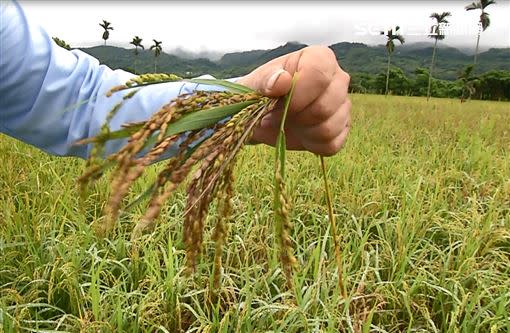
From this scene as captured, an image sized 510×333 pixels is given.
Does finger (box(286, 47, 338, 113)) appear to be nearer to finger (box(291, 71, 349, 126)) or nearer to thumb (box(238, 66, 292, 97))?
finger (box(291, 71, 349, 126))

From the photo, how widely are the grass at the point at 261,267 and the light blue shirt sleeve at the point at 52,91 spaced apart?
0.74 ft

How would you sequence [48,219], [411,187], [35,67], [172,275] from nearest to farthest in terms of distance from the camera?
[35,67] < [172,275] < [48,219] < [411,187]

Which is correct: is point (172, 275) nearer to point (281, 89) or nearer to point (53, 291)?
point (53, 291)

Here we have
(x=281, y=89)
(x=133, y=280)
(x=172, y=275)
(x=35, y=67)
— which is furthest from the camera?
(x=133, y=280)

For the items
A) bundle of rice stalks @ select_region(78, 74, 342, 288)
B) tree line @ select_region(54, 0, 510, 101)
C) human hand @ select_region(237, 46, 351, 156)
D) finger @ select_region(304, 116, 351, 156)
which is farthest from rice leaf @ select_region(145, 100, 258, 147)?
tree line @ select_region(54, 0, 510, 101)

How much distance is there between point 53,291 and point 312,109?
112cm

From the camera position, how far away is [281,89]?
724 mm

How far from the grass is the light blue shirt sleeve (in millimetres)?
225

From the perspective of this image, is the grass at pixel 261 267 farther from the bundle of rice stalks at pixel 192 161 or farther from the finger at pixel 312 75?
the bundle of rice stalks at pixel 192 161

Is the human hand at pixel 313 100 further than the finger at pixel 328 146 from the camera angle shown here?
No

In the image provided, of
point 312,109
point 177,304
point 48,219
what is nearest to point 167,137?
point 312,109

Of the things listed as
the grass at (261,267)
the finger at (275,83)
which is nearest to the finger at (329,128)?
the finger at (275,83)

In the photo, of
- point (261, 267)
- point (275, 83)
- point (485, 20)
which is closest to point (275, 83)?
point (275, 83)

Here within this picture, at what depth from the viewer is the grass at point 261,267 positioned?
1.41 m
